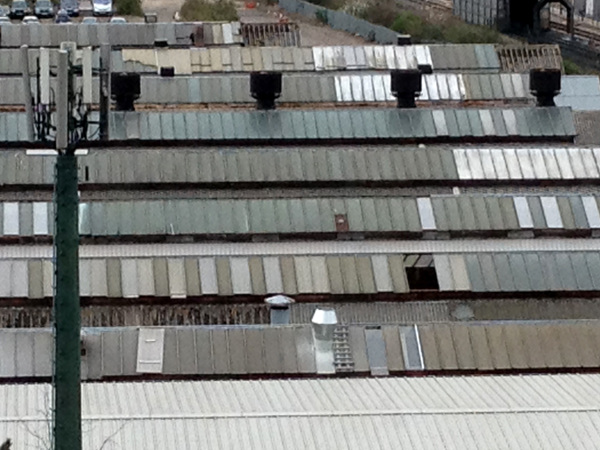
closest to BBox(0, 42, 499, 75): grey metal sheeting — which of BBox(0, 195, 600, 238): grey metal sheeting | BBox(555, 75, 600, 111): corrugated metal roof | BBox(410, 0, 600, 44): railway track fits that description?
BBox(555, 75, 600, 111): corrugated metal roof

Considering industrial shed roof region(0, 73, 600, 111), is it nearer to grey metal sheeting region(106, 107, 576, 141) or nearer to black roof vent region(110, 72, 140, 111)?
grey metal sheeting region(106, 107, 576, 141)

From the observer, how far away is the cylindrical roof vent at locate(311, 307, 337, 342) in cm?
3928

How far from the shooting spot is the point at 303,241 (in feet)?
159

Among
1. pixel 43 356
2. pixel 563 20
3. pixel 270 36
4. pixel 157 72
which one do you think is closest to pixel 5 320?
pixel 43 356

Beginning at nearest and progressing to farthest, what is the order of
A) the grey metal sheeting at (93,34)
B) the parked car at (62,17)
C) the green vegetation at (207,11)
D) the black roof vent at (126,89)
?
the black roof vent at (126,89) → the grey metal sheeting at (93,34) → the parked car at (62,17) → the green vegetation at (207,11)

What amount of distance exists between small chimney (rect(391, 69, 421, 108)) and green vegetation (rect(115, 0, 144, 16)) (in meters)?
44.3

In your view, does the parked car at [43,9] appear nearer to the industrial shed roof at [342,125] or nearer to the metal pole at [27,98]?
the industrial shed roof at [342,125]

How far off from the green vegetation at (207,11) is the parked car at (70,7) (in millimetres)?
6631

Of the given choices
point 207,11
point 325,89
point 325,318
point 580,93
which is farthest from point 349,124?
point 207,11

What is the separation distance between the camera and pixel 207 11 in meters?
101

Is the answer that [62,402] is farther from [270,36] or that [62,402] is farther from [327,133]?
[270,36]

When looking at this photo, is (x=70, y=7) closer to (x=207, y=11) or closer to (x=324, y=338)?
(x=207, y=11)

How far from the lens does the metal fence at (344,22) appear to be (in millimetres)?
97000

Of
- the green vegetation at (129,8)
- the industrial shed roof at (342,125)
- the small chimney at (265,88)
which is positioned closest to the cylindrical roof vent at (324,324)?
the industrial shed roof at (342,125)
